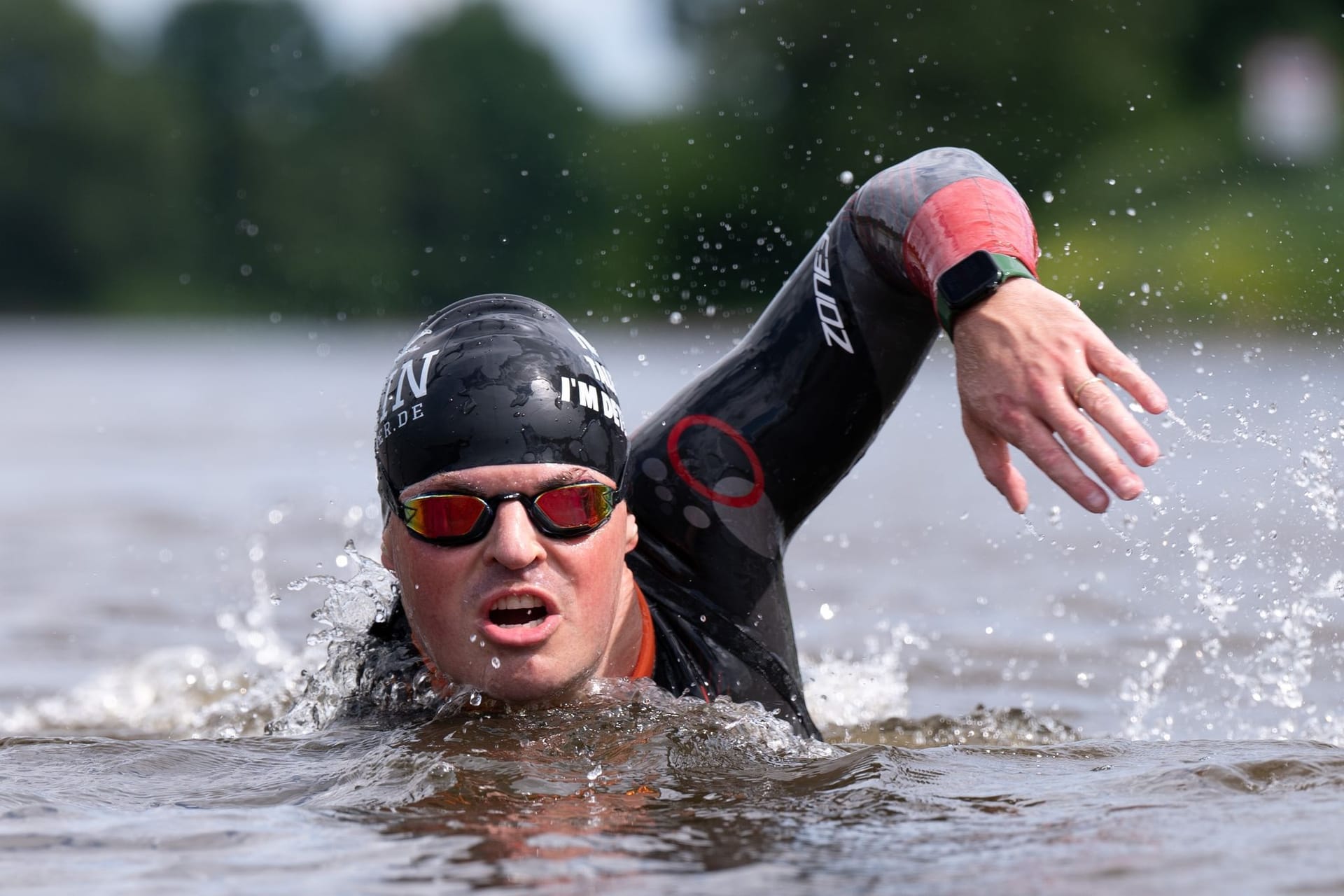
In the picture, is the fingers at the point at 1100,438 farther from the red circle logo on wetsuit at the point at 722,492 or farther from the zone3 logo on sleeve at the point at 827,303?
the red circle logo on wetsuit at the point at 722,492

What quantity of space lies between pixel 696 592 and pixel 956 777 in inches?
35.1

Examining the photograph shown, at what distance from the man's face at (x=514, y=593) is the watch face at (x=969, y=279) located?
2.89 ft

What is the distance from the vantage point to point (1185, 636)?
24.0ft

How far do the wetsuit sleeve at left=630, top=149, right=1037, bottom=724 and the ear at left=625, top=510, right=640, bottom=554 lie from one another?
304 millimetres

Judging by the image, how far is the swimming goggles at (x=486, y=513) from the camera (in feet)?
12.0

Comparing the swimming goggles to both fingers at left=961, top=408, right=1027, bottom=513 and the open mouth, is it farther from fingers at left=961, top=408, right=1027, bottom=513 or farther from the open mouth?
fingers at left=961, top=408, right=1027, bottom=513

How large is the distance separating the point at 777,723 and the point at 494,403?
991 millimetres

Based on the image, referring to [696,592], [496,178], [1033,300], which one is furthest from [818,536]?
[496,178]

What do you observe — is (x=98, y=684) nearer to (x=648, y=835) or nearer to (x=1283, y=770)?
(x=648, y=835)

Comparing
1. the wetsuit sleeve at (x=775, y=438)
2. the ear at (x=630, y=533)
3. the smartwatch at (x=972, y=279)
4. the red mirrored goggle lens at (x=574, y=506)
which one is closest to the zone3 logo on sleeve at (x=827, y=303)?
the wetsuit sleeve at (x=775, y=438)

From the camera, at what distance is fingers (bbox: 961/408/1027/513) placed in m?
3.62

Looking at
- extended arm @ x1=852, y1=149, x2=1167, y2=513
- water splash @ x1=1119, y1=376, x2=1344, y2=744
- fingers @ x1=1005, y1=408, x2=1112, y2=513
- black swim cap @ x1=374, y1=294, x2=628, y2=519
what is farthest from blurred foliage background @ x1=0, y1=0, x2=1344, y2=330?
fingers @ x1=1005, y1=408, x2=1112, y2=513

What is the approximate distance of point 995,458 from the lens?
3.64m

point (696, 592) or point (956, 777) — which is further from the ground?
point (696, 592)
